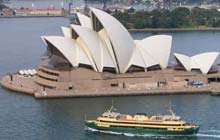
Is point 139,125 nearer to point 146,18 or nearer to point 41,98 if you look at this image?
point 41,98

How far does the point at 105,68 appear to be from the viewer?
32.7 meters

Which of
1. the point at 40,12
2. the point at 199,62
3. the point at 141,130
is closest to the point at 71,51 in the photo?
the point at 199,62

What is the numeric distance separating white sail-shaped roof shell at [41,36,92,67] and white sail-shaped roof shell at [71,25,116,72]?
0.47m

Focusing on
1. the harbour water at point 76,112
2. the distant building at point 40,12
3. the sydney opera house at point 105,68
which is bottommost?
the harbour water at point 76,112

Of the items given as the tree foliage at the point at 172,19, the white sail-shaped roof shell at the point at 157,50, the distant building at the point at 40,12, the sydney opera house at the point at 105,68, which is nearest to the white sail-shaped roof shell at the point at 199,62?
the sydney opera house at the point at 105,68

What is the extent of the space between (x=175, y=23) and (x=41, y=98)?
4211 cm

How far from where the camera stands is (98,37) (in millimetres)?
32719

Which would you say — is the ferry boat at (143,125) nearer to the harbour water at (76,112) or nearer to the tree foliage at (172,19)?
the harbour water at (76,112)

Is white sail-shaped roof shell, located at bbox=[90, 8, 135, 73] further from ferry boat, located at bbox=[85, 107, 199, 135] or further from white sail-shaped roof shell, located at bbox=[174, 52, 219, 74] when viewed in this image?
ferry boat, located at bbox=[85, 107, 199, 135]

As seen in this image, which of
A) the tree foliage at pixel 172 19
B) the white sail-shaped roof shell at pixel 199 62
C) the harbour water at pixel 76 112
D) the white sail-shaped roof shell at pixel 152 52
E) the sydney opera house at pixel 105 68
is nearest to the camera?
the harbour water at pixel 76 112

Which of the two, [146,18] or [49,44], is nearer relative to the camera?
[49,44]

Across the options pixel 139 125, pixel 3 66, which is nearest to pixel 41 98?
pixel 139 125

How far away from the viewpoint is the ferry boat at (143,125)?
75.8ft

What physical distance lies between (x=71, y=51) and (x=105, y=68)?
2113 mm
